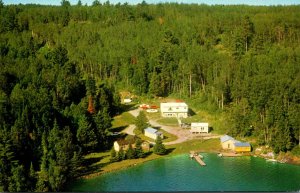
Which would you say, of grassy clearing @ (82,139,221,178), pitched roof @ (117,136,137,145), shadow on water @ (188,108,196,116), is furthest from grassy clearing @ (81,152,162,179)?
shadow on water @ (188,108,196,116)

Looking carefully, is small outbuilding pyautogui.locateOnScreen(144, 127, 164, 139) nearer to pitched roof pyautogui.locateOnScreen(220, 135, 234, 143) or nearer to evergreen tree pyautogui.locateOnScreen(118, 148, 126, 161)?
evergreen tree pyautogui.locateOnScreen(118, 148, 126, 161)

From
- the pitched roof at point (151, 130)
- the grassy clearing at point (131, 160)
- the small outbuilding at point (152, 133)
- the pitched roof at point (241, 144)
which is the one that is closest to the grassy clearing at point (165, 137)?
the small outbuilding at point (152, 133)

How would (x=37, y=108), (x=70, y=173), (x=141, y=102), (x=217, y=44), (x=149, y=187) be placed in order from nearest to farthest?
(x=149, y=187) < (x=70, y=173) < (x=37, y=108) < (x=141, y=102) < (x=217, y=44)

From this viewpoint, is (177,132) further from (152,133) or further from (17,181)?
(17,181)

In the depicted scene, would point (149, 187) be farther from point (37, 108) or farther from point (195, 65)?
point (195, 65)

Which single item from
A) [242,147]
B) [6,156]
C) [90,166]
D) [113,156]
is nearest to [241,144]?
[242,147]

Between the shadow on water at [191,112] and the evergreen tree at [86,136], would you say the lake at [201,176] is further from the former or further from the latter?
the shadow on water at [191,112]

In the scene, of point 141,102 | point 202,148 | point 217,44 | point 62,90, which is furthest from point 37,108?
point 217,44
